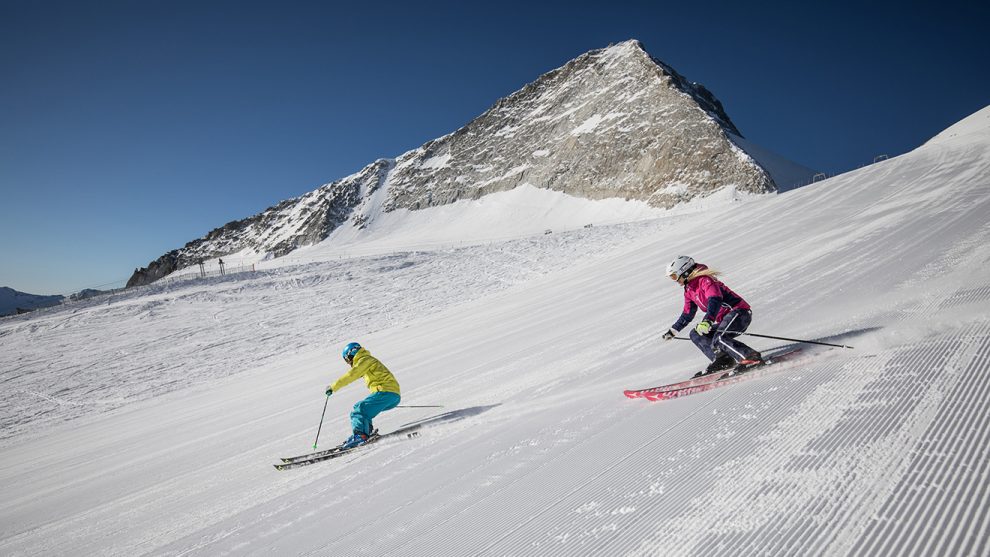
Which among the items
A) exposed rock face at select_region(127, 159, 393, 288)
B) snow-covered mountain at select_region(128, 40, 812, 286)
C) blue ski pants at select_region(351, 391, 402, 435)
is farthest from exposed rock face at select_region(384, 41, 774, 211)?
blue ski pants at select_region(351, 391, 402, 435)

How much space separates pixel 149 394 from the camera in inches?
651

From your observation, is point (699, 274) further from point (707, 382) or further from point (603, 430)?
point (603, 430)

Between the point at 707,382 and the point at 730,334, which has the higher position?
the point at 730,334

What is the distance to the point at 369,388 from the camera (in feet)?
23.2

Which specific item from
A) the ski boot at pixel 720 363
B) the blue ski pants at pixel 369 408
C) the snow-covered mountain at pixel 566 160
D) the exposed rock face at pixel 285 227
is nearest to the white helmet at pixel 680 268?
the ski boot at pixel 720 363

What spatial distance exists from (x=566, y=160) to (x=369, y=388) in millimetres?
90227

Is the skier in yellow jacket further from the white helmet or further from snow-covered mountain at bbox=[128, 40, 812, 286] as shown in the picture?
snow-covered mountain at bbox=[128, 40, 812, 286]

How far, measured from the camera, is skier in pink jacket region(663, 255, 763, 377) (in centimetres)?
554

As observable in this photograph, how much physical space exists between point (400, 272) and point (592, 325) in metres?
22.6

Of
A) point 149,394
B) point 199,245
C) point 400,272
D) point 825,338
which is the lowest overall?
point 149,394

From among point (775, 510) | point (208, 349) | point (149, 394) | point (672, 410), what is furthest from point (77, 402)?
point (775, 510)

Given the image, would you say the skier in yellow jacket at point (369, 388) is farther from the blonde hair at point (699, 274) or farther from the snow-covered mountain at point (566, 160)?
the snow-covered mountain at point (566, 160)

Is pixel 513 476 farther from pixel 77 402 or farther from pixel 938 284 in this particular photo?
pixel 77 402

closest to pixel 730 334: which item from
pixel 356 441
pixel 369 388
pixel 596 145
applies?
pixel 369 388
